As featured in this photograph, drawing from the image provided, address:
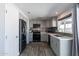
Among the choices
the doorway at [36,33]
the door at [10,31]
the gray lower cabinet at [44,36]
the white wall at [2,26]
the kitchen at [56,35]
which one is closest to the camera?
the white wall at [2,26]

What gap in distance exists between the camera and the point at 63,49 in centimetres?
357

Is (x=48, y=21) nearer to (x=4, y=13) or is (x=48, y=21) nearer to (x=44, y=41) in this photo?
(x=44, y=41)

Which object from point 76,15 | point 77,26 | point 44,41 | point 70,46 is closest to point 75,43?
point 70,46

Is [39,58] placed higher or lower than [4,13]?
lower

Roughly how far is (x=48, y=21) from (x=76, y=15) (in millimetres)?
5691

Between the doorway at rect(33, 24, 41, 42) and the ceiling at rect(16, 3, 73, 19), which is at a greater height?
the ceiling at rect(16, 3, 73, 19)

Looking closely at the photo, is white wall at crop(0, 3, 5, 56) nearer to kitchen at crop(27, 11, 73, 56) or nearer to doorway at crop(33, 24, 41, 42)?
kitchen at crop(27, 11, 73, 56)

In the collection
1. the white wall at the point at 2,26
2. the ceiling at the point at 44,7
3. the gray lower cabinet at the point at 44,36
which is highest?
the ceiling at the point at 44,7

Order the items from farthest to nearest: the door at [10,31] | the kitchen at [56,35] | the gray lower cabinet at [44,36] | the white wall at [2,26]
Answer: the gray lower cabinet at [44,36], the kitchen at [56,35], the door at [10,31], the white wall at [2,26]

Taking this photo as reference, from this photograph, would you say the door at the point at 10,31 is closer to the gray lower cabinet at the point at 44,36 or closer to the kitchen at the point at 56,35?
the kitchen at the point at 56,35

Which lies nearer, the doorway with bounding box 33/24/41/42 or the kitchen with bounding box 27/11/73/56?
the kitchen with bounding box 27/11/73/56

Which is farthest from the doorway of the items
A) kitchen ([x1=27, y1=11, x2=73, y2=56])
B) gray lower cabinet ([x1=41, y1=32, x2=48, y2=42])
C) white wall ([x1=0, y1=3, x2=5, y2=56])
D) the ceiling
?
white wall ([x1=0, y1=3, x2=5, y2=56])

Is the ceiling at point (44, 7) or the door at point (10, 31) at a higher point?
the ceiling at point (44, 7)

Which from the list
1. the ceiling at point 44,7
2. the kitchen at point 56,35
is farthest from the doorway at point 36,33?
the ceiling at point 44,7
